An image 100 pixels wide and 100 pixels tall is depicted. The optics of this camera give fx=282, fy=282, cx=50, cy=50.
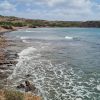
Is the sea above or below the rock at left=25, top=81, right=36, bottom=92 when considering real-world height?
below

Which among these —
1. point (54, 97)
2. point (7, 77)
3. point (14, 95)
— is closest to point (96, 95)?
point (54, 97)

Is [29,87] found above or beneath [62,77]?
above

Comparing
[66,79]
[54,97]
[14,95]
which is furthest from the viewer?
[66,79]

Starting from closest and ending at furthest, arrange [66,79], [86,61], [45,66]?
[66,79] < [45,66] < [86,61]

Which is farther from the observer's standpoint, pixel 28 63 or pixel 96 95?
pixel 28 63

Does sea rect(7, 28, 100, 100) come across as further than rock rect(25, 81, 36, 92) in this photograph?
No

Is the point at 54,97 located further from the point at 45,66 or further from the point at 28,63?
the point at 28,63

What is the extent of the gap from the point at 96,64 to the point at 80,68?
3.71 m

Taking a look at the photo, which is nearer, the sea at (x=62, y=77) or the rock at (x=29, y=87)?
the sea at (x=62, y=77)

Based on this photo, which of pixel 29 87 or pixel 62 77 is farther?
pixel 62 77

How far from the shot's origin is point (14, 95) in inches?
731

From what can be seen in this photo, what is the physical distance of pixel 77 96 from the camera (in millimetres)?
24047

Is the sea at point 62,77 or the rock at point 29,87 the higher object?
the rock at point 29,87

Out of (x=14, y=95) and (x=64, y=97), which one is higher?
(x=14, y=95)
